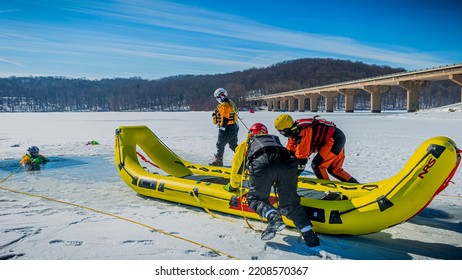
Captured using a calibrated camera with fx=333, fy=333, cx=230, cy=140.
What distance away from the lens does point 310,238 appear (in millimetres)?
2904

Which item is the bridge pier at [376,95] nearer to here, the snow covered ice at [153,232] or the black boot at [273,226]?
the snow covered ice at [153,232]

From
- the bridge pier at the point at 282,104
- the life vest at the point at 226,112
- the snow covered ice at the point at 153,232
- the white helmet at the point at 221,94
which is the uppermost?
the bridge pier at the point at 282,104

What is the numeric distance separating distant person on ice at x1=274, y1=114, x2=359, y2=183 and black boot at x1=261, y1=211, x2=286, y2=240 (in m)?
0.94

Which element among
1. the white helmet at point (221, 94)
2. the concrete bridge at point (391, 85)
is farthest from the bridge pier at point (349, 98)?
the white helmet at point (221, 94)

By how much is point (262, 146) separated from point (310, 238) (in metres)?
0.91

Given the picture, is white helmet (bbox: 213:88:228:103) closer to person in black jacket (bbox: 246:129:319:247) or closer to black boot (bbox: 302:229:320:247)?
person in black jacket (bbox: 246:129:319:247)

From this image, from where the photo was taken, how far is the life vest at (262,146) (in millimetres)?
3049

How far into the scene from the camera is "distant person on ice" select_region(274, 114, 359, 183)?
379 cm

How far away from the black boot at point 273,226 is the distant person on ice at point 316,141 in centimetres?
94

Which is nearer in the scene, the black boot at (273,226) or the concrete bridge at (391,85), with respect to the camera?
the black boot at (273,226)

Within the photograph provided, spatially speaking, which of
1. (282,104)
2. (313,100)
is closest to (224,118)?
(313,100)

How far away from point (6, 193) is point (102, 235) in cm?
258

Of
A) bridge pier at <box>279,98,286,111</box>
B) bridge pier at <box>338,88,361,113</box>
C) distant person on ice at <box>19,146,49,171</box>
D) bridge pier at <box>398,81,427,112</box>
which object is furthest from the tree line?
distant person on ice at <box>19,146,49,171</box>
